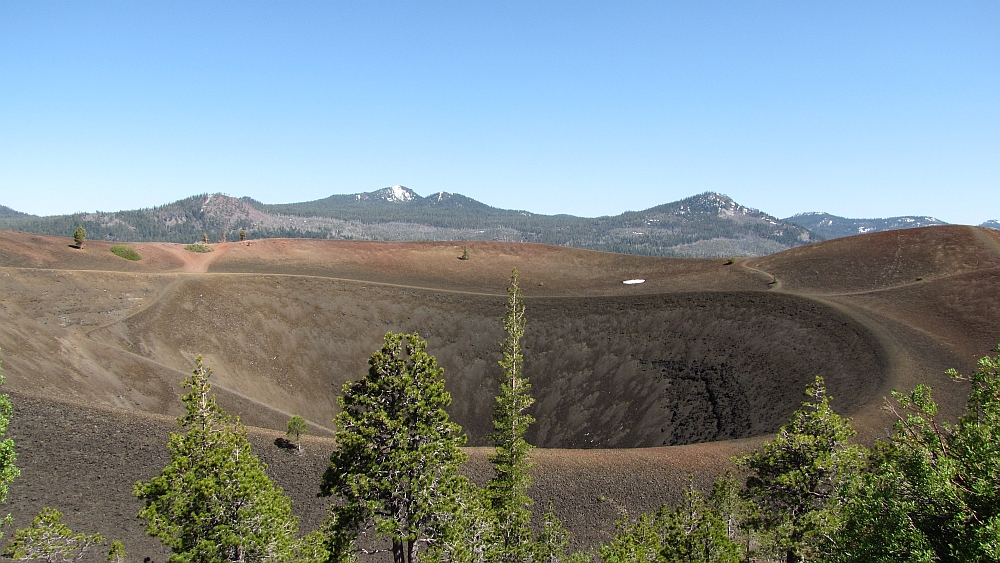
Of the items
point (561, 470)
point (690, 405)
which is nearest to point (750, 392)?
point (690, 405)

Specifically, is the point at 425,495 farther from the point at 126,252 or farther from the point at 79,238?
the point at 79,238

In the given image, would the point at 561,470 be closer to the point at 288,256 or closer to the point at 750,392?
the point at 750,392

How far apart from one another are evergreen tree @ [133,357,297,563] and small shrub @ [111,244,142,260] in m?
66.8

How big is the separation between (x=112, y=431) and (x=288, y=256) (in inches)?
2102

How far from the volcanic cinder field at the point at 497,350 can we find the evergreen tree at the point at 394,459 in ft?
45.1

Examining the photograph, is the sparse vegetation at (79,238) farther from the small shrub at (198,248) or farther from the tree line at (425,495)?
the tree line at (425,495)

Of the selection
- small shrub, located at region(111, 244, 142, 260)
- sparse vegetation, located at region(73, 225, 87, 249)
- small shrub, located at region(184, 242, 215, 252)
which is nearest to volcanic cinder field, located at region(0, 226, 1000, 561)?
sparse vegetation, located at region(73, 225, 87, 249)

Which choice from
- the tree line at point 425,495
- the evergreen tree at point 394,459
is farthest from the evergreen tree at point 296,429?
the evergreen tree at point 394,459

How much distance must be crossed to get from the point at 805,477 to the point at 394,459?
12849 mm

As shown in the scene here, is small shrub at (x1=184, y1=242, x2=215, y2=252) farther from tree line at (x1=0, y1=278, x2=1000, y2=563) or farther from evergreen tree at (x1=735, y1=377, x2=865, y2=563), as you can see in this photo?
evergreen tree at (x1=735, y1=377, x2=865, y2=563)

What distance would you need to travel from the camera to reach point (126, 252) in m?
67.8

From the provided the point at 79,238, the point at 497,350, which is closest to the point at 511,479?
the point at 497,350

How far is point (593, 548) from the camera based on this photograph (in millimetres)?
23609

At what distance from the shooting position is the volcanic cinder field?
2714 cm
